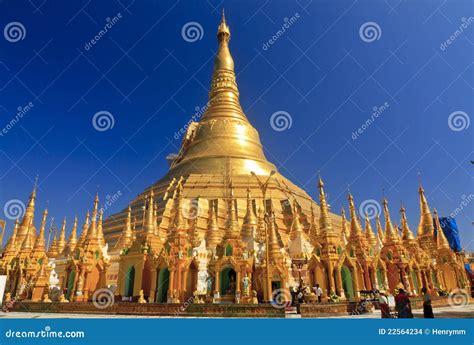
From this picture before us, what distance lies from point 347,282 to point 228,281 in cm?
692

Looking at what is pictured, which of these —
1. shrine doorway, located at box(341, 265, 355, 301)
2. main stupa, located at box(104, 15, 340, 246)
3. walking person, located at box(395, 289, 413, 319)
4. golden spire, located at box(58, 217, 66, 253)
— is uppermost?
main stupa, located at box(104, 15, 340, 246)

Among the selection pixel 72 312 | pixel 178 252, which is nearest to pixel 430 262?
pixel 178 252

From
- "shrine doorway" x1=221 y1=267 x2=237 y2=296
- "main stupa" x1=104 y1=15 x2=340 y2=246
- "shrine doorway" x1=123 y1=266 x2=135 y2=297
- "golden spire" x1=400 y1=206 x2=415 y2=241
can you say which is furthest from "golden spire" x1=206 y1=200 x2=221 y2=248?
"golden spire" x1=400 y1=206 x2=415 y2=241

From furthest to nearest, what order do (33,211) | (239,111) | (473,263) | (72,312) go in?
(473,263) → (239,111) → (33,211) → (72,312)

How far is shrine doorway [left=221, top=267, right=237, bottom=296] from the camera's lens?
763 inches

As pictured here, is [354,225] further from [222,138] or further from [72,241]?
[72,241]

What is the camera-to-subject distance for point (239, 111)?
156 ft

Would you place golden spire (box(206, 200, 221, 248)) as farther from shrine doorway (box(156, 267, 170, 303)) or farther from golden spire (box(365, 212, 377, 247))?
golden spire (box(365, 212, 377, 247))

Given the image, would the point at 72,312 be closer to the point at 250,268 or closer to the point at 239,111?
the point at 250,268

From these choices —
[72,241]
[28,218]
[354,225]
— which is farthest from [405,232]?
[28,218]

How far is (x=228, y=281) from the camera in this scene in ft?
65.0

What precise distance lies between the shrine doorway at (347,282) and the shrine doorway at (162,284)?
1021 centimetres

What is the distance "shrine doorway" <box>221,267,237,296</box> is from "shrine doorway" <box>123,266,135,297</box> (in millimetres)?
5487
